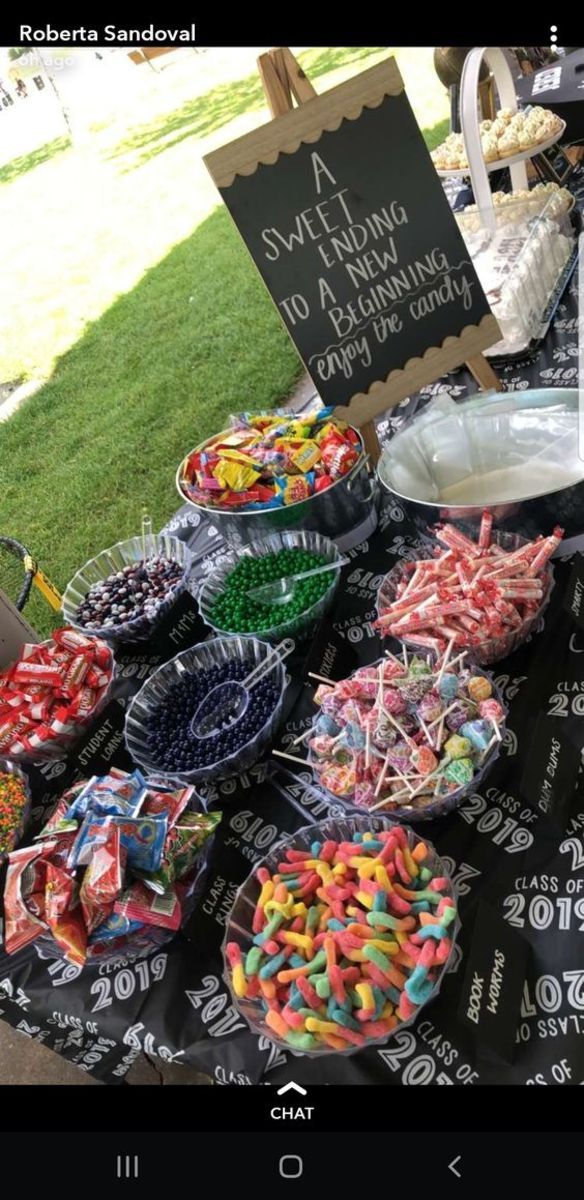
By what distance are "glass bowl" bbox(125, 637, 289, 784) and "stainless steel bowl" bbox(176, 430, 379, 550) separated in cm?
35

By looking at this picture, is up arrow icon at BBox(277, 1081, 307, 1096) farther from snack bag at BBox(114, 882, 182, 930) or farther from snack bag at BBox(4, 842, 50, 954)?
snack bag at BBox(4, 842, 50, 954)

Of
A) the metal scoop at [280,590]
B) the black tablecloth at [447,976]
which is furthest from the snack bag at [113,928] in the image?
the metal scoop at [280,590]

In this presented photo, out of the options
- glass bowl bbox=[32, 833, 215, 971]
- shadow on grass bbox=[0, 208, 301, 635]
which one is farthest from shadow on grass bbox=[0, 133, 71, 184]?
glass bowl bbox=[32, 833, 215, 971]

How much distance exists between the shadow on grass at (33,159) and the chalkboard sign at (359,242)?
9.11 m

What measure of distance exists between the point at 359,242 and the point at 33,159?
Result: 932 cm

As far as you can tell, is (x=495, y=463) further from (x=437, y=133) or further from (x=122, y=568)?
(x=437, y=133)

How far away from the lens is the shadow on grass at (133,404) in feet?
13.7

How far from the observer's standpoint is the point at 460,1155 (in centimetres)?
98

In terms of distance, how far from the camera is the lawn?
14.5 feet

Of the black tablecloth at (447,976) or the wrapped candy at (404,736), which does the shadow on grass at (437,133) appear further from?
the wrapped candy at (404,736)

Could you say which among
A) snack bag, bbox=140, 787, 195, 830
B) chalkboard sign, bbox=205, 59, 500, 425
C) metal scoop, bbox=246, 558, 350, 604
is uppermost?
chalkboard sign, bbox=205, 59, 500, 425

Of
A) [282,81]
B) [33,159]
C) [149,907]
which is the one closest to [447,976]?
[149,907]

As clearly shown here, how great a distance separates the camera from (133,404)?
5070 mm

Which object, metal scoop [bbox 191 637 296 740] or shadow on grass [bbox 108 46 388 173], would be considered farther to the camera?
shadow on grass [bbox 108 46 388 173]
